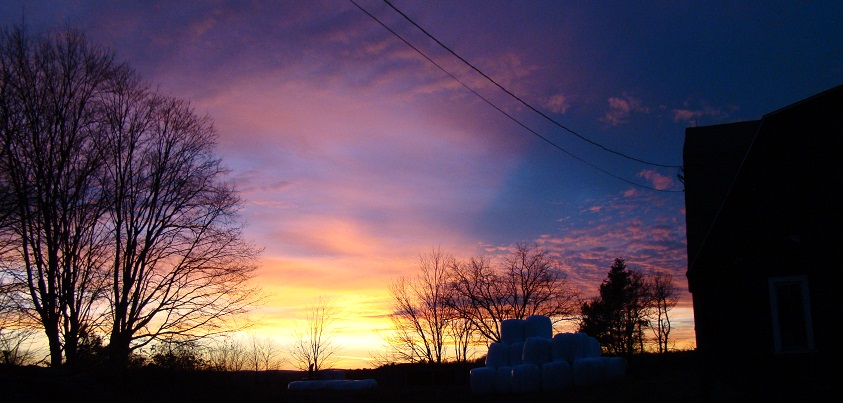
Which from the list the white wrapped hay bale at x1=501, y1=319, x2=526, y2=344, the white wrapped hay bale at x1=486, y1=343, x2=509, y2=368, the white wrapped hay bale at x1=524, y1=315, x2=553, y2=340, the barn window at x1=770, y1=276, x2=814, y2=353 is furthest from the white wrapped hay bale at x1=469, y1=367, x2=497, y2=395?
the barn window at x1=770, y1=276, x2=814, y2=353

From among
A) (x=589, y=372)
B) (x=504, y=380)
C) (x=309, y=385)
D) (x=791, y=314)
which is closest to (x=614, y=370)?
(x=589, y=372)

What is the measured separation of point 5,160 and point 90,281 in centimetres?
587

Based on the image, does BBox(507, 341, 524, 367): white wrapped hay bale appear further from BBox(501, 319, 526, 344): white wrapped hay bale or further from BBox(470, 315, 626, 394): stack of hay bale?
BBox(501, 319, 526, 344): white wrapped hay bale

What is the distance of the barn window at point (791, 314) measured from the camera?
12.9m

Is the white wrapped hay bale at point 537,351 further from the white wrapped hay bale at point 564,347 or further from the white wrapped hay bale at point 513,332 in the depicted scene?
the white wrapped hay bale at point 513,332

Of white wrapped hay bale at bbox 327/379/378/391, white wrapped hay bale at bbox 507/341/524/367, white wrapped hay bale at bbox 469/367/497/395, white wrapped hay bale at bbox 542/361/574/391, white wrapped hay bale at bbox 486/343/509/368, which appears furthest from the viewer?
white wrapped hay bale at bbox 327/379/378/391

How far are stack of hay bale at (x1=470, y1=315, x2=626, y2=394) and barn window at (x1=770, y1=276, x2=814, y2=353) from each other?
25.9 feet

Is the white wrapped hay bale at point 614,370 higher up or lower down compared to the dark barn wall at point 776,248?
lower down

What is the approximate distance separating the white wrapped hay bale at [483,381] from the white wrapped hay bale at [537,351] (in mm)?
1425

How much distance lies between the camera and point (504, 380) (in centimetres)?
2289

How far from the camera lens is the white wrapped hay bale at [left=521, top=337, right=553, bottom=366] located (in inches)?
896

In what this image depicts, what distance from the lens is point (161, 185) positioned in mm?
26969

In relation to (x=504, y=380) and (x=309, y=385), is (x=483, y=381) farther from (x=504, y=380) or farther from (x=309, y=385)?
(x=309, y=385)

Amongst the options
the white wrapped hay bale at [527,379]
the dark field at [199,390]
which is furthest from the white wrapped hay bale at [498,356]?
the white wrapped hay bale at [527,379]
